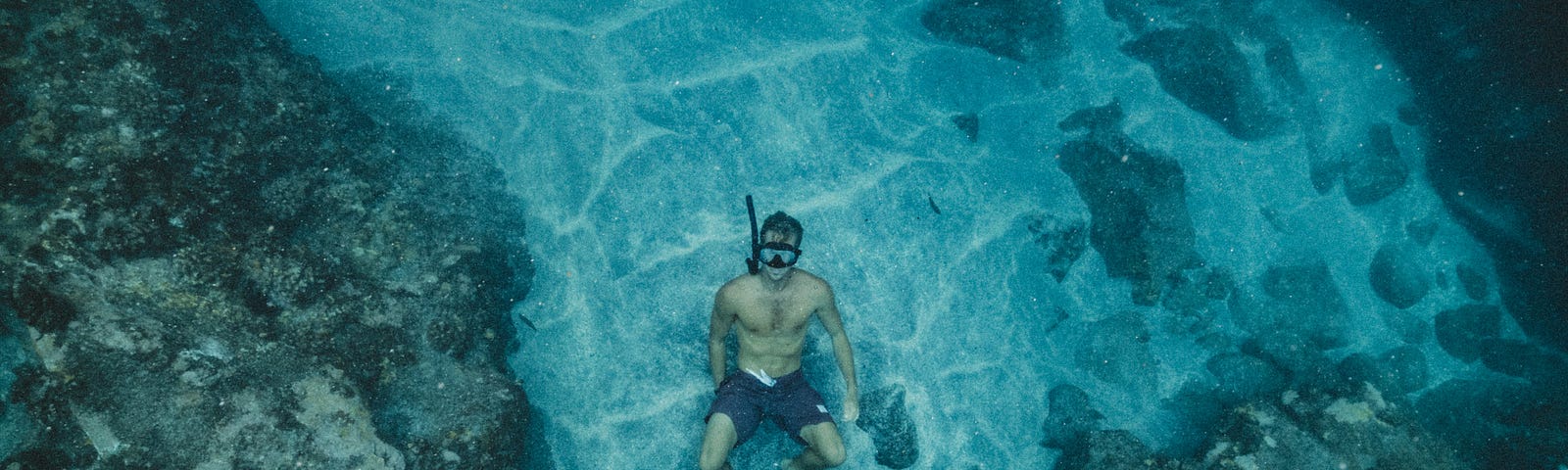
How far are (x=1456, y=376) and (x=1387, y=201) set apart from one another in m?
1.92

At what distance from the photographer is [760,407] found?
4785mm

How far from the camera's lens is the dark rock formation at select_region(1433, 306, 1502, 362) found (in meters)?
6.79

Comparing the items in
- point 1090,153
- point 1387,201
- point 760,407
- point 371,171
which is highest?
point 371,171

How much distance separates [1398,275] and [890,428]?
233 inches

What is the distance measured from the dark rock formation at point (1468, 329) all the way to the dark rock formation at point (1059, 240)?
165 inches

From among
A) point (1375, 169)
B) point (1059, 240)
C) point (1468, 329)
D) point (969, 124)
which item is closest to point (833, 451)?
point (1059, 240)

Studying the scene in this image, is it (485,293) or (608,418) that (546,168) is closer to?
(485,293)

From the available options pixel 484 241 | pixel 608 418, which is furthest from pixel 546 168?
pixel 608 418

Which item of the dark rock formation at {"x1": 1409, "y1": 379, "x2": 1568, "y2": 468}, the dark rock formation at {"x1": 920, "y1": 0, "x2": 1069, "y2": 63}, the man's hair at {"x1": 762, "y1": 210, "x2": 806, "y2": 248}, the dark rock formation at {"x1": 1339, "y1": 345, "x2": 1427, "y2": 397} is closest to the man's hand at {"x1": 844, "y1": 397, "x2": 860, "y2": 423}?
the man's hair at {"x1": 762, "y1": 210, "x2": 806, "y2": 248}

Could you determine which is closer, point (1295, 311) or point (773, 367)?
point (773, 367)

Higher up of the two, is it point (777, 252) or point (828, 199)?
point (777, 252)

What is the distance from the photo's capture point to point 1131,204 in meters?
6.32

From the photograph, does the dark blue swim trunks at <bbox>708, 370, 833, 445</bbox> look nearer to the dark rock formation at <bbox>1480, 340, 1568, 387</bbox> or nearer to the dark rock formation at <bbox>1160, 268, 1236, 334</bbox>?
the dark rock formation at <bbox>1160, 268, 1236, 334</bbox>

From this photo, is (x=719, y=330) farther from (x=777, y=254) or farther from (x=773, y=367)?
(x=777, y=254)
